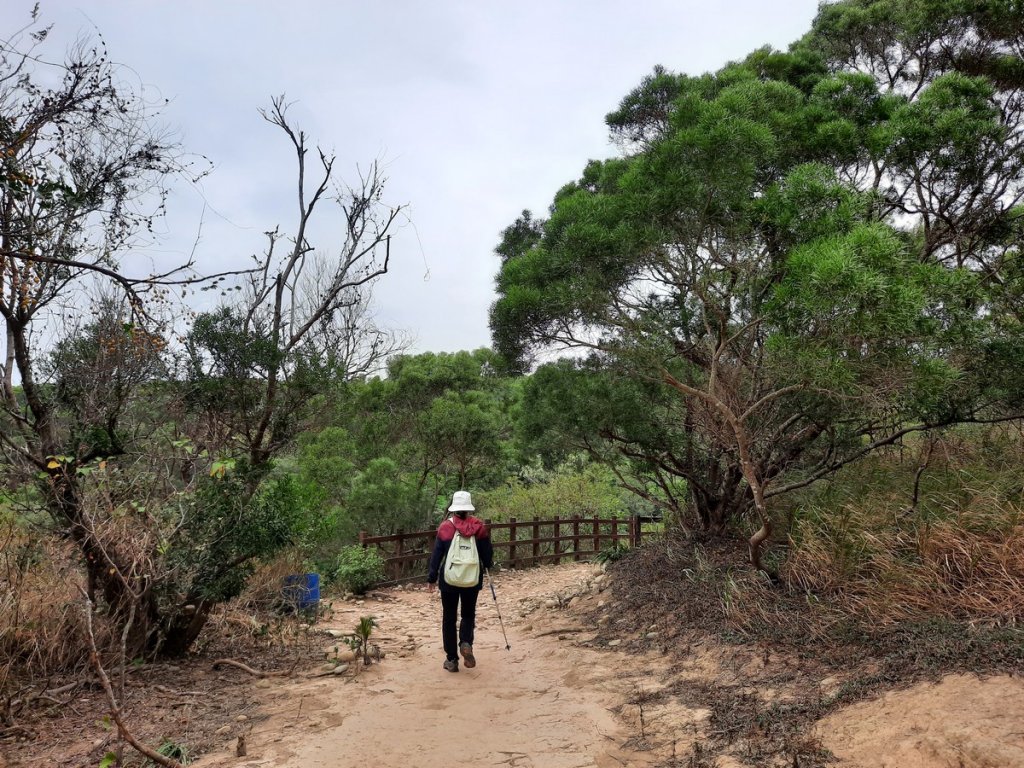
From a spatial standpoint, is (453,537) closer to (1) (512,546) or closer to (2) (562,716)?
(2) (562,716)

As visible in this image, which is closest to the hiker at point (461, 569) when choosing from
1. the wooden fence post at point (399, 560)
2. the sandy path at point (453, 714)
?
the sandy path at point (453, 714)

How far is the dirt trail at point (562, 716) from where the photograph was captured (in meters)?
3.30

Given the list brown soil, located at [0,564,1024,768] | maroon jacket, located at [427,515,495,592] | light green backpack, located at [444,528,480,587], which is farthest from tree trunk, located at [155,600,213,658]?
light green backpack, located at [444,528,480,587]

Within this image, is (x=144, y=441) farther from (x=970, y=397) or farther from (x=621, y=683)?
(x=970, y=397)

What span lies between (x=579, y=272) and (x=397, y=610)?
19.6 ft

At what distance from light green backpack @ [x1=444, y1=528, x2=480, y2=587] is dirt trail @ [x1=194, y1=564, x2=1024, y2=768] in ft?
2.70

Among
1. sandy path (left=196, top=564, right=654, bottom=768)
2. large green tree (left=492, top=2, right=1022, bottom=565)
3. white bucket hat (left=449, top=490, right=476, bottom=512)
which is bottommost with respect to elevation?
→ sandy path (left=196, top=564, right=654, bottom=768)

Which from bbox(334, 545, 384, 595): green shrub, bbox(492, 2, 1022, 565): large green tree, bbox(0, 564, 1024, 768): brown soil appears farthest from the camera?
bbox(334, 545, 384, 595): green shrub

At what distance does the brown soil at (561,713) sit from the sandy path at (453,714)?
17 mm

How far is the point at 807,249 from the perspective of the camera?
4.80 metres

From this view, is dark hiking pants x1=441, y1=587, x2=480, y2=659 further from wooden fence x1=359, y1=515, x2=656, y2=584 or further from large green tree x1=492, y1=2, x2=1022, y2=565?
wooden fence x1=359, y1=515, x2=656, y2=584

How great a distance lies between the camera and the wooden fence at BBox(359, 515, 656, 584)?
39.1 feet

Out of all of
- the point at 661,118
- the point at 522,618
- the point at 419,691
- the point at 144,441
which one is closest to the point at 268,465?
the point at 144,441

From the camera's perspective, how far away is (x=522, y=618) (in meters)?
8.82
